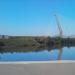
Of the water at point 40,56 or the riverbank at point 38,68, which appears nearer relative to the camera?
the riverbank at point 38,68

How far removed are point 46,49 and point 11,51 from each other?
28.1 inches

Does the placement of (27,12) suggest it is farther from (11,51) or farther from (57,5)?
(11,51)

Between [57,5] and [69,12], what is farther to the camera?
[69,12]

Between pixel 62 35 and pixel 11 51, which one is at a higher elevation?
pixel 62 35

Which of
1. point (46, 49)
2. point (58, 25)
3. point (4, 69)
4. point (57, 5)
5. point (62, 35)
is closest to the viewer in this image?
point (4, 69)

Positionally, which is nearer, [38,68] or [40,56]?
[38,68]

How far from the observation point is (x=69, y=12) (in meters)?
6.28

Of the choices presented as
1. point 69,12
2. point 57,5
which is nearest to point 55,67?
point 57,5

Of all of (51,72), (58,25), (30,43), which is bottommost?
(51,72)

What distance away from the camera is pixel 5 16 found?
7.06 meters

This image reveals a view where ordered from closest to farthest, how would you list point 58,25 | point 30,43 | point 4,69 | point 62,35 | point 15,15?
point 4,69
point 30,43
point 62,35
point 58,25
point 15,15

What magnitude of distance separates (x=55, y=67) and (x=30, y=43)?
4.56 ft

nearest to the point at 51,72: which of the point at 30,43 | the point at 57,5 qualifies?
the point at 30,43

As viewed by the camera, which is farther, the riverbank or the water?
the water
